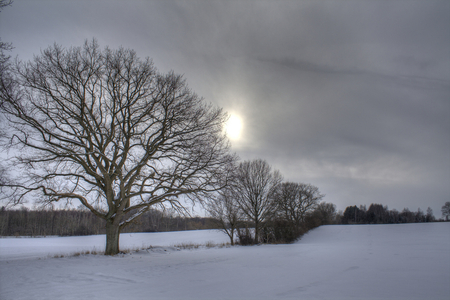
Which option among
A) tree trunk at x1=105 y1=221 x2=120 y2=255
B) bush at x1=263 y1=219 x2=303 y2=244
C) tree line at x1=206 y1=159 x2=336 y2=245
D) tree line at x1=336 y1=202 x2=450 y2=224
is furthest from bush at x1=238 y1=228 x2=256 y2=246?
tree line at x1=336 y1=202 x2=450 y2=224

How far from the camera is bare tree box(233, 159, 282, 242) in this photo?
94.1 ft

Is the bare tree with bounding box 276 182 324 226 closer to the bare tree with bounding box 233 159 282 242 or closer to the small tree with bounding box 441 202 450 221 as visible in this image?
the bare tree with bounding box 233 159 282 242

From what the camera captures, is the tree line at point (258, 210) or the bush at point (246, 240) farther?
the tree line at point (258, 210)

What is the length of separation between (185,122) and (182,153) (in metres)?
1.86

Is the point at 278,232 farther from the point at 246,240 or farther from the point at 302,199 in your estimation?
the point at 302,199

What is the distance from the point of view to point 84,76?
12742 millimetres

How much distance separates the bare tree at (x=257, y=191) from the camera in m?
28.7

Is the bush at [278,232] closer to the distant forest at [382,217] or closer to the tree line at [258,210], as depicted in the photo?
the tree line at [258,210]

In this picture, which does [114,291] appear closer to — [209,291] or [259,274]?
[209,291]

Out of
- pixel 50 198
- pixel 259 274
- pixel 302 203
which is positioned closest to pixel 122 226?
pixel 50 198

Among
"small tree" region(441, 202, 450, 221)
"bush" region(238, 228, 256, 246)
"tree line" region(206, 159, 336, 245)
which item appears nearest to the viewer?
"bush" region(238, 228, 256, 246)

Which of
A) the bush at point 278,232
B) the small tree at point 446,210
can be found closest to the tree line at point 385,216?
the small tree at point 446,210

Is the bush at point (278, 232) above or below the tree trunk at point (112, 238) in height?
below

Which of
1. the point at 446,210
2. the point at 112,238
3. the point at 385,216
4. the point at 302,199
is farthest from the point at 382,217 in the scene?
the point at 112,238
